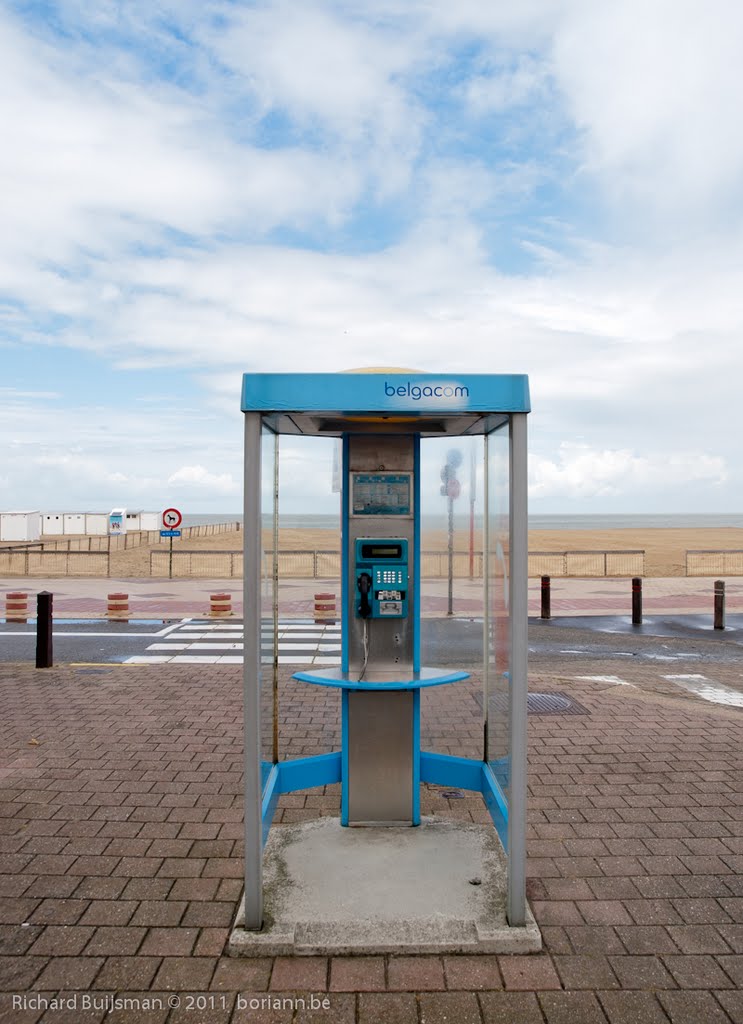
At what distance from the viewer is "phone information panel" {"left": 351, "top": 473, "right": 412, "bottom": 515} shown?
4398 millimetres

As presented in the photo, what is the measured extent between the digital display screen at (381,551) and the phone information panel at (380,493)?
20 cm

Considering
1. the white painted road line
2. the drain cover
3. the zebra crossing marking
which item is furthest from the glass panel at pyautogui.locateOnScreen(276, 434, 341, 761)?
the white painted road line

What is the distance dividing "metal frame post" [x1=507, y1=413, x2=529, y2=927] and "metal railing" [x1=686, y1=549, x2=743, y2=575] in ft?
75.6

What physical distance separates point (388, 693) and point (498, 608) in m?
0.81

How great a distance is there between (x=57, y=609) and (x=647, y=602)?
520 inches

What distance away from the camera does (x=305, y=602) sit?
57.1 ft

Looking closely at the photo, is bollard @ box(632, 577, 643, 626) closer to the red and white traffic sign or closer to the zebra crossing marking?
the zebra crossing marking

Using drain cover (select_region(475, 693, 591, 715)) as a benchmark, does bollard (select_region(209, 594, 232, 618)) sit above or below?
above

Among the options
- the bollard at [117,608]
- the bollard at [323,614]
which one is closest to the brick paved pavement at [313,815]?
the bollard at [323,614]

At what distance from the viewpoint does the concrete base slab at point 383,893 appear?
3.30m

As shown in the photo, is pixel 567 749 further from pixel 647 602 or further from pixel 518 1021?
pixel 647 602

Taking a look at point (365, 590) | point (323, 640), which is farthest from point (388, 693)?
point (323, 640)

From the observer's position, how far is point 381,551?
434cm

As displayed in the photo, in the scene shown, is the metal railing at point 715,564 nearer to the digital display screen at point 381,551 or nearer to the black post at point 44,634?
the black post at point 44,634
